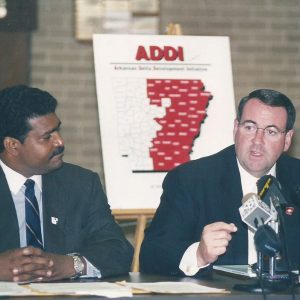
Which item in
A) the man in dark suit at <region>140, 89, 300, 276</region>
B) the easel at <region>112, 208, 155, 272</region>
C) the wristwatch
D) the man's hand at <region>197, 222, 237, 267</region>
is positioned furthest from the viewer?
the easel at <region>112, 208, 155, 272</region>

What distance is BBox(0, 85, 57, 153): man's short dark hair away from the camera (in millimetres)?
3088

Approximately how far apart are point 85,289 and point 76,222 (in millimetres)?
892

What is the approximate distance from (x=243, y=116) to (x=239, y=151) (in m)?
0.14

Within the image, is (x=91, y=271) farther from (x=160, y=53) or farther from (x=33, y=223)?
(x=160, y=53)

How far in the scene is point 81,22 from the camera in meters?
6.11

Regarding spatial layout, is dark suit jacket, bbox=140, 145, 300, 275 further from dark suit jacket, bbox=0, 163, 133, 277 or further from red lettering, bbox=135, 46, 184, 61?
red lettering, bbox=135, 46, 184, 61

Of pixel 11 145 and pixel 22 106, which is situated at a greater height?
pixel 22 106

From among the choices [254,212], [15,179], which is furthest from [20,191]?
[254,212]

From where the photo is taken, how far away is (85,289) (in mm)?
2217

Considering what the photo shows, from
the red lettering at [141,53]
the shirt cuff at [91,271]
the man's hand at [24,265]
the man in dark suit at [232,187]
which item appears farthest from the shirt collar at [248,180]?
the red lettering at [141,53]

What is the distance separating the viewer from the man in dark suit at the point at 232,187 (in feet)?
10.1

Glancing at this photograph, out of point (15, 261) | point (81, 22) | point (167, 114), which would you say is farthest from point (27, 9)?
point (15, 261)

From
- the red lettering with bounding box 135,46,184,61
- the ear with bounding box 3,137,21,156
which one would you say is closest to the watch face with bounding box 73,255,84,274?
the ear with bounding box 3,137,21,156

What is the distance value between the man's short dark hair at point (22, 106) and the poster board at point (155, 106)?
1.26 metres
